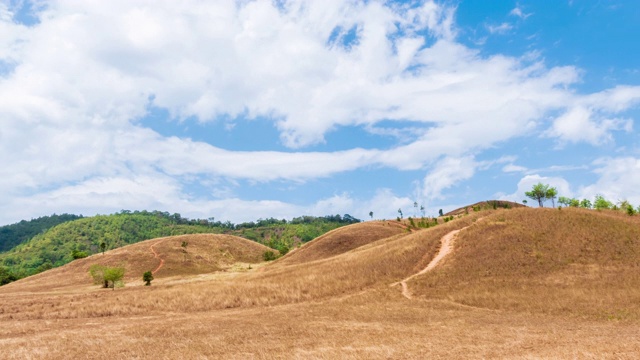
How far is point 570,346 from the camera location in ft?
66.6

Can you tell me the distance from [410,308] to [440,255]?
2019 centimetres

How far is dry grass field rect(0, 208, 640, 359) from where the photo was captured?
2252 centimetres

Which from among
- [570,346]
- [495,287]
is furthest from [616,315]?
[570,346]

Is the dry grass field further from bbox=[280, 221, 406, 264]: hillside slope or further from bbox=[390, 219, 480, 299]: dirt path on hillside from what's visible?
bbox=[280, 221, 406, 264]: hillside slope

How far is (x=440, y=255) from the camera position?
5584cm

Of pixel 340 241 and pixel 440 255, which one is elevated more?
pixel 340 241

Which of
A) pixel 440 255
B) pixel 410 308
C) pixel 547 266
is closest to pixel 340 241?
pixel 440 255

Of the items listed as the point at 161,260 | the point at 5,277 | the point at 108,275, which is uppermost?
the point at 161,260

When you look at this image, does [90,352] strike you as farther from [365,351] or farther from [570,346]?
[570,346]

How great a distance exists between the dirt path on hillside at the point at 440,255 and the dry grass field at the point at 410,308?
711 mm

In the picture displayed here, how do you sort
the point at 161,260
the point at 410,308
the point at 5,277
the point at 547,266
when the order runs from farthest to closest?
the point at 5,277, the point at 161,260, the point at 547,266, the point at 410,308

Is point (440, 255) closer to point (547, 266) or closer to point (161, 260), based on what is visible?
point (547, 266)

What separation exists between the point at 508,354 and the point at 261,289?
3470cm

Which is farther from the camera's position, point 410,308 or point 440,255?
point 440,255
